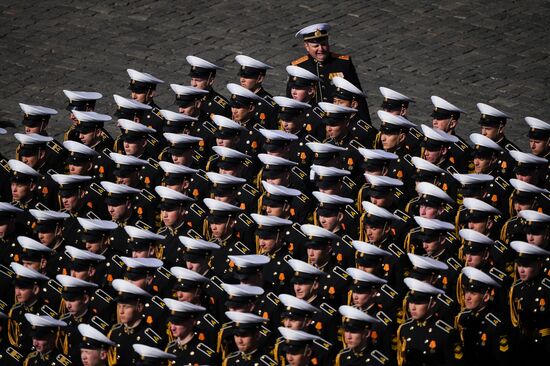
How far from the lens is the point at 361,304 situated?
54.7ft

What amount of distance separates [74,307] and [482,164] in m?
5.12

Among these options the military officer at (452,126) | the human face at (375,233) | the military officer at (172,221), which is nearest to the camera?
the human face at (375,233)

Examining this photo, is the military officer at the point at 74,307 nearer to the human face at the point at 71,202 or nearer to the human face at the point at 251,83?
the human face at the point at 71,202

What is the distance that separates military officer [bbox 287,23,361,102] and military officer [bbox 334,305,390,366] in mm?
5325

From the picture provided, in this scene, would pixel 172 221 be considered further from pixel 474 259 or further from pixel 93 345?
pixel 474 259

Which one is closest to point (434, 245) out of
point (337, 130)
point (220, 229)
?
point (220, 229)

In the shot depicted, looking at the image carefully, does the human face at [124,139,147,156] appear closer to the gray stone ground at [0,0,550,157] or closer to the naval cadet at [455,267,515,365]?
the gray stone ground at [0,0,550,157]

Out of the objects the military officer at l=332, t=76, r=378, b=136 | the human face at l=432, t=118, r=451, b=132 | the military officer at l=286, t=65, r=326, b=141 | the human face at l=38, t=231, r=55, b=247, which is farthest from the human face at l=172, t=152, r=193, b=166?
the human face at l=432, t=118, r=451, b=132

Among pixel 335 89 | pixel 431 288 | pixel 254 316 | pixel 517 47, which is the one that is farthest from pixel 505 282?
pixel 517 47

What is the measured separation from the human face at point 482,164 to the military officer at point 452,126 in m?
0.66

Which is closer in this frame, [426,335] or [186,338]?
[426,335]

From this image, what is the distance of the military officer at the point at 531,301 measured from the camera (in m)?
16.7

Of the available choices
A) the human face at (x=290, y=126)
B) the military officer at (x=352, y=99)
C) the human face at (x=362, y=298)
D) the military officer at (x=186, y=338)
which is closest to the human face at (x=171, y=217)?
the military officer at (x=186, y=338)

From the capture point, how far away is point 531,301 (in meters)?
16.9
